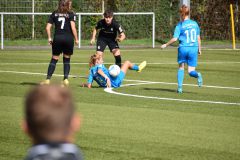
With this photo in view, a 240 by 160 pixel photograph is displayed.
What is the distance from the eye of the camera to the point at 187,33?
16.7m

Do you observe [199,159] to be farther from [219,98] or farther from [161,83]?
[161,83]

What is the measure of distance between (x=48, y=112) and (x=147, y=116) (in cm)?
920

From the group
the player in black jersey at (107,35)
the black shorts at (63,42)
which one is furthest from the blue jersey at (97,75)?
the player in black jersey at (107,35)

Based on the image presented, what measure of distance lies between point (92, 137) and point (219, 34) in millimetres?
33956

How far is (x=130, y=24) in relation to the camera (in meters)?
41.1

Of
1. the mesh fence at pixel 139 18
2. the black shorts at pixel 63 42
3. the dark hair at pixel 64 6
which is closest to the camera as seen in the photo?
the dark hair at pixel 64 6

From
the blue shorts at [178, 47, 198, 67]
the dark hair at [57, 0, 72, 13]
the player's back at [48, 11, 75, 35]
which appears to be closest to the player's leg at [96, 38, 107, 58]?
the player's back at [48, 11, 75, 35]

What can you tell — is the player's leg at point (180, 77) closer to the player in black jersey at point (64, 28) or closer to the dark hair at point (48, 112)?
the player in black jersey at point (64, 28)

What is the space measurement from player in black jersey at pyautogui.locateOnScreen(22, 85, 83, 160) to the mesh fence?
35.8 m

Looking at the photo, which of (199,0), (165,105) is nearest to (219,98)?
(165,105)

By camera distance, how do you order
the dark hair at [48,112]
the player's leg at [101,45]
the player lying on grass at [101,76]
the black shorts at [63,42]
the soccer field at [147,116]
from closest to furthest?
the dark hair at [48,112] → the soccer field at [147,116] → the player lying on grass at [101,76] → the black shorts at [63,42] → the player's leg at [101,45]

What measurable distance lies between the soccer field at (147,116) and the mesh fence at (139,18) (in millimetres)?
15769

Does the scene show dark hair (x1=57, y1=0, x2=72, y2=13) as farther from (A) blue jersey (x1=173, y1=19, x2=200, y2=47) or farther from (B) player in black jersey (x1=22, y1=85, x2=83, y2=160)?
(B) player in black jersey (x1=22, y1=85, x2=83, y2=160)

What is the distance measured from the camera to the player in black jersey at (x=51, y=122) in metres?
3.40
